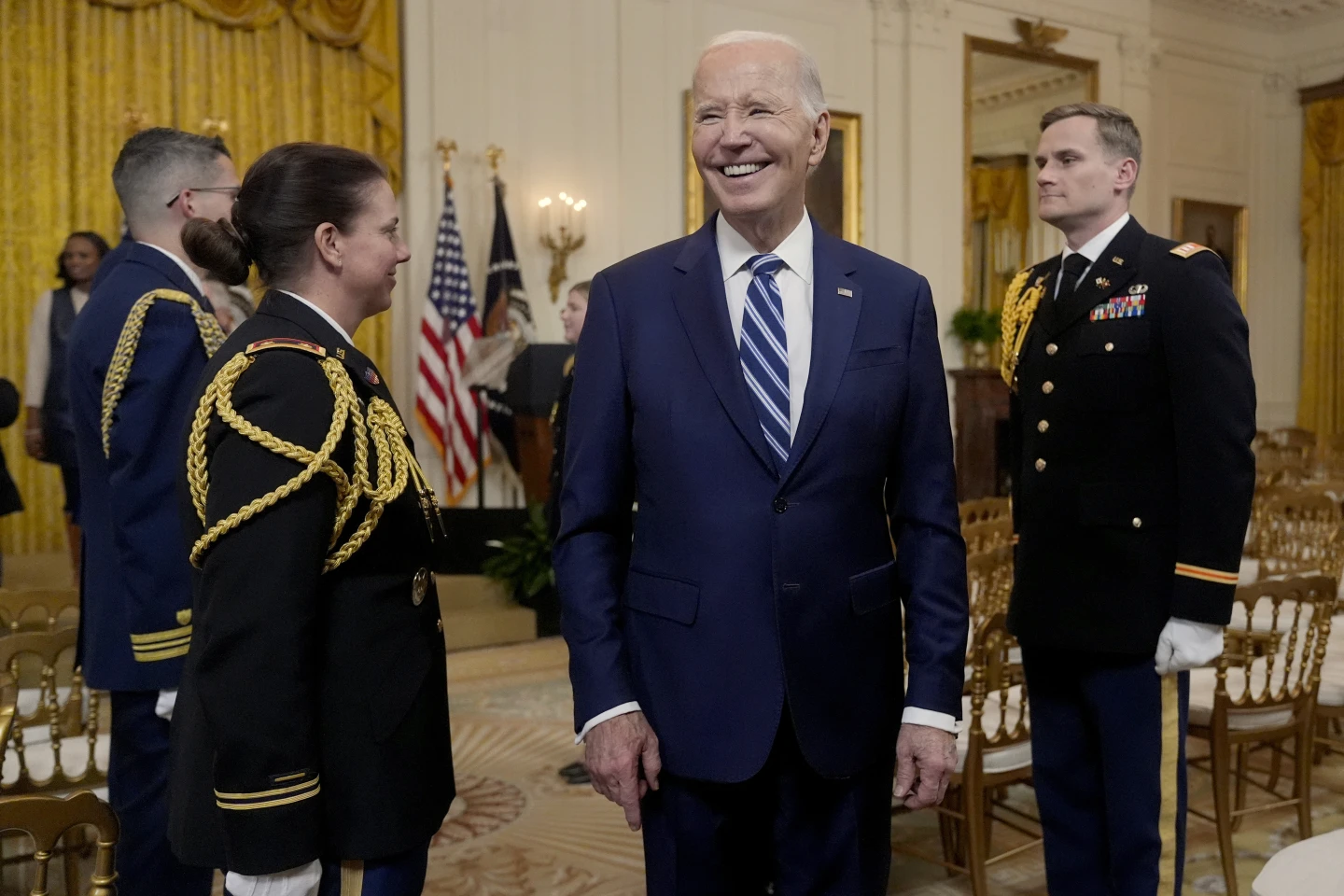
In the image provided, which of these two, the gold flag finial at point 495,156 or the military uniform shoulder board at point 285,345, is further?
the gold flag finial at point 495,156

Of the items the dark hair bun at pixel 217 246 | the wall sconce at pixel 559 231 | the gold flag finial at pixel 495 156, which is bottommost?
the dark hair bun at pixel 217 246

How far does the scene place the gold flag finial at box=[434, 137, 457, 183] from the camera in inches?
303

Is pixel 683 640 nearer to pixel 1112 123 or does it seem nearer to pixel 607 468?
pixel 607 468

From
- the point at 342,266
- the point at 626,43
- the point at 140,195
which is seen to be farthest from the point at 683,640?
the point at 626,43

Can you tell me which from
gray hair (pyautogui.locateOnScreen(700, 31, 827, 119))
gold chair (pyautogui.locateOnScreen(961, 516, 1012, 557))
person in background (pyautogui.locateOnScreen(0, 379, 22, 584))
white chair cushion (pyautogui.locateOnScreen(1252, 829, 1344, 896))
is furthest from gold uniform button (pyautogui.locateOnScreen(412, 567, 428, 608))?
person in background (pyautogui.locateOnScreen(0, 379, 22, 584))

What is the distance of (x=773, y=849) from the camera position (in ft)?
5.35

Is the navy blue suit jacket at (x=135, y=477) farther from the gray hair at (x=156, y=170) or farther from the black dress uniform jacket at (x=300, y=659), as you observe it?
the black dress uniform jacket at (x=300, y=659)

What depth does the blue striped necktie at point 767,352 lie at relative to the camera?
1.60 meters

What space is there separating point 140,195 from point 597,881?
220 cm

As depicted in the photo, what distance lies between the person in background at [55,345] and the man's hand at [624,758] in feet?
14.3

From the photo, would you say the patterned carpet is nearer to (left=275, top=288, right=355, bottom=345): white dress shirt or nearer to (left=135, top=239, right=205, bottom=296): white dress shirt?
(left=135, top=239, right=205, bottom=296): white dress shirt

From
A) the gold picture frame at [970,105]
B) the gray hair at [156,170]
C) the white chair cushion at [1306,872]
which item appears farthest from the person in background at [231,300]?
the gold picture frame at [970,105]

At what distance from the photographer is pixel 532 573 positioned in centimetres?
671

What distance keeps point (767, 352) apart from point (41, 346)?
5016mm
